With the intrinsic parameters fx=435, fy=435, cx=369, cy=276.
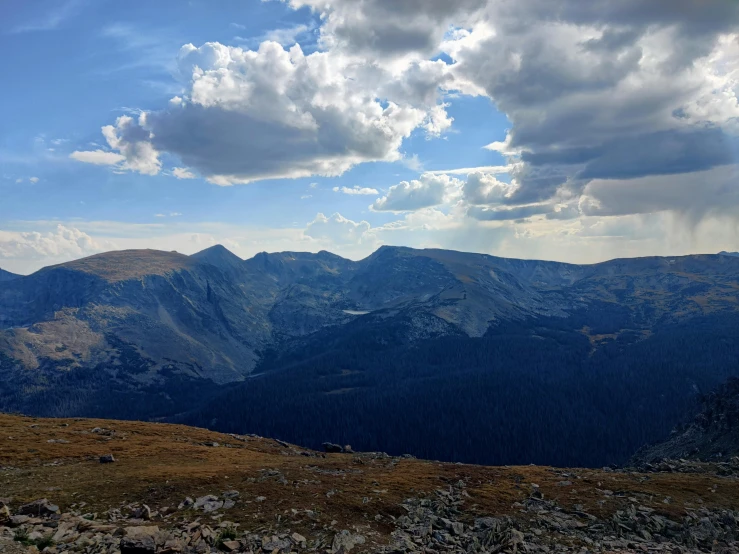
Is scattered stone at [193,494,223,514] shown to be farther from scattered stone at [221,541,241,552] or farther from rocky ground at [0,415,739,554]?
scattered stone at [221,541,241,552]

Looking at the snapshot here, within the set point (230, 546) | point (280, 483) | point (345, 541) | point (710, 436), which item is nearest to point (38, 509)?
point (230, 546)

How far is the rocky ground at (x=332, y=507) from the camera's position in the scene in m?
33.9

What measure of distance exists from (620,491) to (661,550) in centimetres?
1906

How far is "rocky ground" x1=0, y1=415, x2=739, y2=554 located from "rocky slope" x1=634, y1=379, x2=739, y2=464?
62258 mm

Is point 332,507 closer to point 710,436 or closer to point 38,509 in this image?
point 38,509

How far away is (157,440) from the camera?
84.1 m

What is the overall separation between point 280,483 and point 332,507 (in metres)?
9.16

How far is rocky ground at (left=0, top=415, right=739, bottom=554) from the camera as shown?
111 feet

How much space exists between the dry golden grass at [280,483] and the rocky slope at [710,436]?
6842 cm

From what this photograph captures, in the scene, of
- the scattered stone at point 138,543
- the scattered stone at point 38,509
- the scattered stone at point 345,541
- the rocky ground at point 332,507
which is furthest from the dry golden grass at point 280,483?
the scattered stone at point 138,543

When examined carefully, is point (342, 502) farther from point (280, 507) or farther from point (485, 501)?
point (485, 501)

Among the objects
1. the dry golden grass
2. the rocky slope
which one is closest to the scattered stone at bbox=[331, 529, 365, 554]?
the dry golden grass

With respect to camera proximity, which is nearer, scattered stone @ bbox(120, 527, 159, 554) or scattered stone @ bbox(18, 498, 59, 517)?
scattered stone @ bbox(120, 527, 159, 554)

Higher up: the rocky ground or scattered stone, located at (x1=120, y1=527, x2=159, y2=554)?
scattered stone, located at (x1=120, y1=527, x2=159, y2=554)
